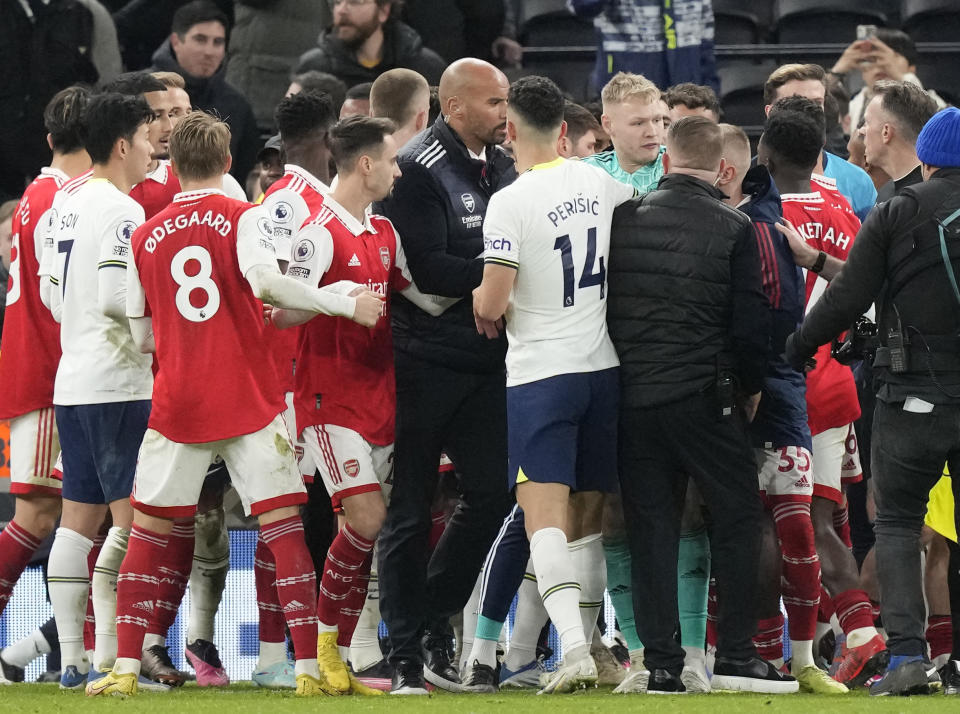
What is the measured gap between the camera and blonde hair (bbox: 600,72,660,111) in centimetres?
697

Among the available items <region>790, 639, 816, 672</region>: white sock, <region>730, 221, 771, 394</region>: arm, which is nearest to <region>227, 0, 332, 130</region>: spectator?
<region>730, 221, 771, 394</region>: arm

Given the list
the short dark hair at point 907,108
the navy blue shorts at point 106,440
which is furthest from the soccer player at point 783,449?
the navy blue shorts at point 106,440

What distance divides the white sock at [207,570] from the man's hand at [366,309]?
62.5 inches

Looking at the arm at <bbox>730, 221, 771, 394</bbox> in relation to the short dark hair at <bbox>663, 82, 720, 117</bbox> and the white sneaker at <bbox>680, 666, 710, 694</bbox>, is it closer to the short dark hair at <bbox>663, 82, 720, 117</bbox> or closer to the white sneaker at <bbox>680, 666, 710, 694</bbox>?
the white sneaker at <bbox>680, 666, 710, 694</bbox>

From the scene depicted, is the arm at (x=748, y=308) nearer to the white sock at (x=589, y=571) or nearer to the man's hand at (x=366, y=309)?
the white sock at (x=589, y=571)

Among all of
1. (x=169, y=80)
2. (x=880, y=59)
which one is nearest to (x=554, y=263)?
(x=169, y=80)

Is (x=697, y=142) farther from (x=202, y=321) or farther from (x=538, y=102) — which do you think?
(x=202, y=321)

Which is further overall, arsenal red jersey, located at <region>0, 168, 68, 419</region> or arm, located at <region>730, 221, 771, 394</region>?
arsenal red jersey, located at <region>0, 168, 68, 419</region>

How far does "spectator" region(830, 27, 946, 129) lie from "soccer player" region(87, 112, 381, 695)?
488 cm

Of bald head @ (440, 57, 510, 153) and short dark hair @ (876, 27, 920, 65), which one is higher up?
short dark hair @ (876, 27, 920, 65)

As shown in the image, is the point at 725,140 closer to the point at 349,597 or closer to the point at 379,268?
the point at 379,268

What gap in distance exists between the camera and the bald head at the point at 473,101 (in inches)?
254

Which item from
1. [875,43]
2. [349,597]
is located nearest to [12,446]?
[349,597]

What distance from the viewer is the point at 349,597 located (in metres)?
6.29
